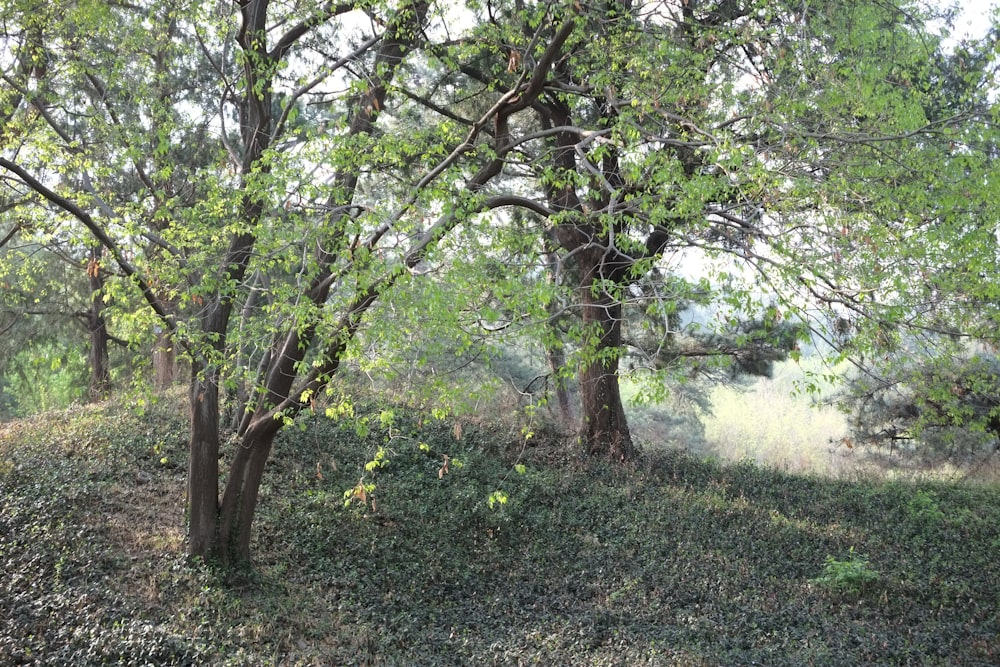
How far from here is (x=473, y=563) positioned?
1066 centimetres

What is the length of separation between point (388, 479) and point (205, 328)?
4747mm

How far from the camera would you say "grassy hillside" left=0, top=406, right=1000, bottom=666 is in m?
7.77

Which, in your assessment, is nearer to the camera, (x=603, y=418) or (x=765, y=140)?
(x=765, y=140)

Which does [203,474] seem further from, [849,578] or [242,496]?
Result: [849,578]

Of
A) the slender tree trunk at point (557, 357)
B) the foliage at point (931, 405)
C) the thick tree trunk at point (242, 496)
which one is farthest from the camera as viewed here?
the foliage at point (931, 405)

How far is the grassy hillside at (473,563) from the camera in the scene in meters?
7.77

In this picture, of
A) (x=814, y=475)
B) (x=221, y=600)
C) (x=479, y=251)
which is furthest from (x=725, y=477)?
(x=221, y=600)

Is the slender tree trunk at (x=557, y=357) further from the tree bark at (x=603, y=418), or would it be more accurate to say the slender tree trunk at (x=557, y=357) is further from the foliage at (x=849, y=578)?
the foliage at (x=849, y=578)

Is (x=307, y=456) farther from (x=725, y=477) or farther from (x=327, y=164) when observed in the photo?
(x=725, y=477)

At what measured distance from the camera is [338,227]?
761 centimetres

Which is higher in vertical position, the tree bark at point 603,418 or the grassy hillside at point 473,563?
the tree bark at point 603,418

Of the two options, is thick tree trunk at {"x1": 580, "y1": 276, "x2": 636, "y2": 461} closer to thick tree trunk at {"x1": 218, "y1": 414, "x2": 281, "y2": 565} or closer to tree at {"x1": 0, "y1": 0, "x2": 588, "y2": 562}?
tree at {"x1": 0, "y1": 0, "x2": 588, "y2": 562}

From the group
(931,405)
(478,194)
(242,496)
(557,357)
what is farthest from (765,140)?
(931,405)

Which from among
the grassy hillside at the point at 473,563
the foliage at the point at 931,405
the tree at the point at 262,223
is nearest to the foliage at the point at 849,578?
the grassy hillside at the point at 473,563
